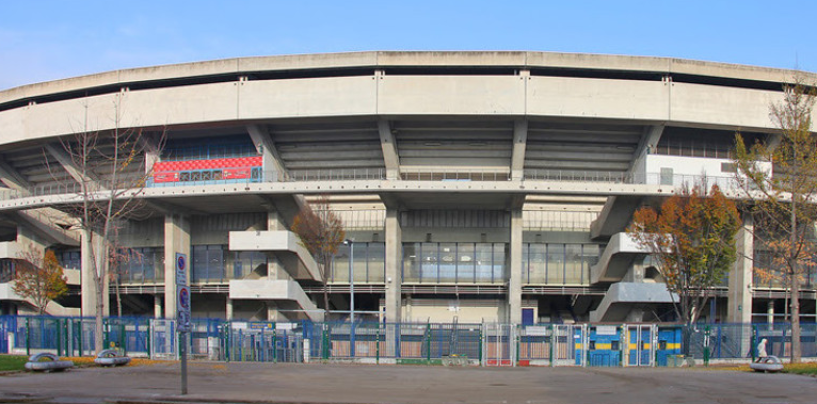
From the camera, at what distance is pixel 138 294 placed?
48.9 meters

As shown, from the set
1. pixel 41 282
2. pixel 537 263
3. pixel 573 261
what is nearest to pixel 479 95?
pixel 537 263

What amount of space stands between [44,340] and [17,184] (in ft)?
68.4

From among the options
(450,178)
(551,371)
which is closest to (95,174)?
(450,178)

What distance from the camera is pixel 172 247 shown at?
42.9m

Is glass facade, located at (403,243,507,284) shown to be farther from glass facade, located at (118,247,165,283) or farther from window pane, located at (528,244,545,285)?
glass facade, located at (118,247,165,283)

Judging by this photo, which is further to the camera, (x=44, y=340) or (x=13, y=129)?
(x=13, y=129)

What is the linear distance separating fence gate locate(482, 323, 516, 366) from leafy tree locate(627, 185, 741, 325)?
8959 mm

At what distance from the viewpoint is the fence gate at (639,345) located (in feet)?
95.0

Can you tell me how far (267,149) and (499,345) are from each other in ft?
65.6

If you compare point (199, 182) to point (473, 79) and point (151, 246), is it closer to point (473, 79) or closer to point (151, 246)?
point (151, 246)

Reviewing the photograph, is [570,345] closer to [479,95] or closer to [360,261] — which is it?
[479,95]

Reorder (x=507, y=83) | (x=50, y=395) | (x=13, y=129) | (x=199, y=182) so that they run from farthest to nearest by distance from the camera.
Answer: (x=13, y=129) → (x=199, y=182) → (x=507, y=83) → (x=50, y=395)

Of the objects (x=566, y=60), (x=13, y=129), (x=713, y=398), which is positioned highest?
(x=566, y=60)

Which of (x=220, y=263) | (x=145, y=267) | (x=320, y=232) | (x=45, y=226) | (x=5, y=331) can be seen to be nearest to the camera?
(x=5, y=331)
